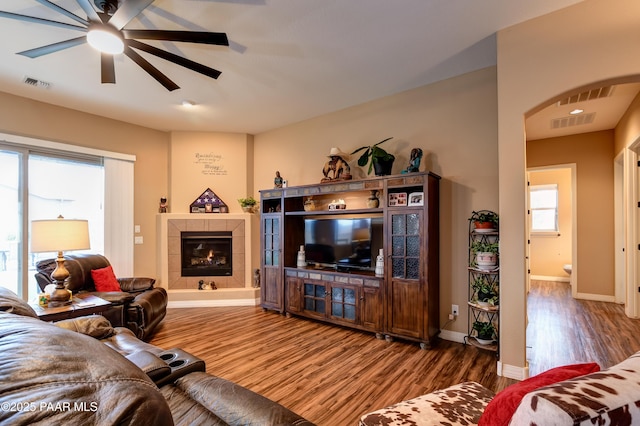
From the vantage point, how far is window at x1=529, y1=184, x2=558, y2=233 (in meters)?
7.16

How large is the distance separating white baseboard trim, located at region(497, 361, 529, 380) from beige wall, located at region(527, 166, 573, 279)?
5.75 meters

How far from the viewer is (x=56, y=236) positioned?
2.75 m

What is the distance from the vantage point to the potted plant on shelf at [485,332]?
310 centimetres

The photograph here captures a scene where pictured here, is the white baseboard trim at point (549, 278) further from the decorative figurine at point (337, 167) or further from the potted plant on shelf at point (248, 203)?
the potted plant on shelf at point (248, 203)

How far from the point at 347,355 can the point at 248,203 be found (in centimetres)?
317

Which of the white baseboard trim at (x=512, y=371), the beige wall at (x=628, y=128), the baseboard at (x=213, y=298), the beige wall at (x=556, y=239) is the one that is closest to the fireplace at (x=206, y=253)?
the baseboard at (x=213, y=298)

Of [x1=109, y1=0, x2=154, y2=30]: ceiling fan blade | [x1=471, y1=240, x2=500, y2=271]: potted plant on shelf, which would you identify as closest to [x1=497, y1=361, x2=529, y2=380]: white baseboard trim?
[x1=471, y1=240, x2=500, y2=271]: potted plant on shelf

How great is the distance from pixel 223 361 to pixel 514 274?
9.24ft

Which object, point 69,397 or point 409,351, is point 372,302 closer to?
point 409,351

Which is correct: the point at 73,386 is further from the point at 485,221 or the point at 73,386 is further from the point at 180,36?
the point at 485,221

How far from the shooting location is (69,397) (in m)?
0.52

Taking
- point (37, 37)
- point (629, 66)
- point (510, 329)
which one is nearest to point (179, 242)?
point (37, 37)

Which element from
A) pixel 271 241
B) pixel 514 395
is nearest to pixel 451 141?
pixel 271 241

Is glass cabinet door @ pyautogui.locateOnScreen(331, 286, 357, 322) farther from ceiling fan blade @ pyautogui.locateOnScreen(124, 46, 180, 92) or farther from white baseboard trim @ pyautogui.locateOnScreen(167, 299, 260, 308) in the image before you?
ceiling fan blade @ pyautogui.locateOnScreen(124, 46, 180, 92)
